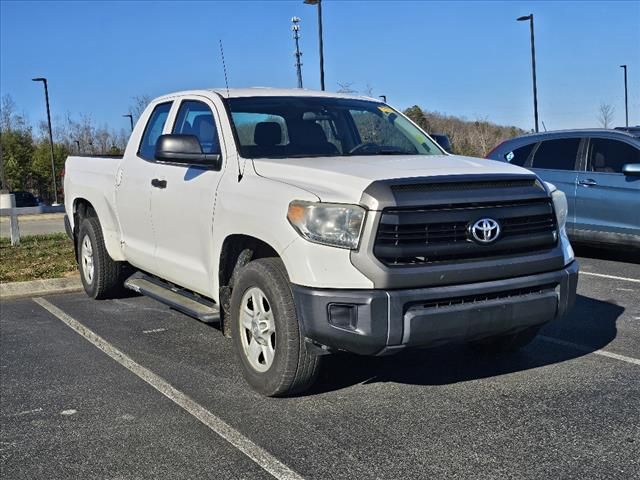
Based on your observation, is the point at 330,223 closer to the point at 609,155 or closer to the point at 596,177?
the point at 596,177

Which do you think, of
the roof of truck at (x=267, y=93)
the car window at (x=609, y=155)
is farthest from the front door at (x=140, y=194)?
the car window at (x=609, y=155)

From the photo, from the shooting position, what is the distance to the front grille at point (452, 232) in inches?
141

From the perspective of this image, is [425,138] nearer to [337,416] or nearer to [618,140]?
[337,416]

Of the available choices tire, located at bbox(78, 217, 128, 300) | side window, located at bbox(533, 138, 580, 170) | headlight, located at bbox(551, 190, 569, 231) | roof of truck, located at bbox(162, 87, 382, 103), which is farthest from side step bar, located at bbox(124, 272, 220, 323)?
side window, located at bbox(533, 138, 580, 170)

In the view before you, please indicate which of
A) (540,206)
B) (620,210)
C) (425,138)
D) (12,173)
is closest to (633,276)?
(620,210)

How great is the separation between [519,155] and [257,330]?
6.62m

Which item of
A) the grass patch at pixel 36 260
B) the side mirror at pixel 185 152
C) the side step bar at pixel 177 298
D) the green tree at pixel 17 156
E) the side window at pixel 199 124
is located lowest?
the grass patch at pixel 36 260

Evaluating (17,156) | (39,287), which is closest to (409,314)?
(39,287)

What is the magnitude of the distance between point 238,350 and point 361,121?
2067mm

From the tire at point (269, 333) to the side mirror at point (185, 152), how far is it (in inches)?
34.9

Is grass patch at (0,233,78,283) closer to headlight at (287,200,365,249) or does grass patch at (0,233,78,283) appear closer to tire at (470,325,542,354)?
tire at (470,325,542,354)

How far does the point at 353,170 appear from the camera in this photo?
3.98 metres

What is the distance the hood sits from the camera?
3730 millimetres

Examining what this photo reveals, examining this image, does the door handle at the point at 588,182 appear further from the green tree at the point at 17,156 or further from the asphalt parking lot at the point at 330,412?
the green tree at the point at 17,156
